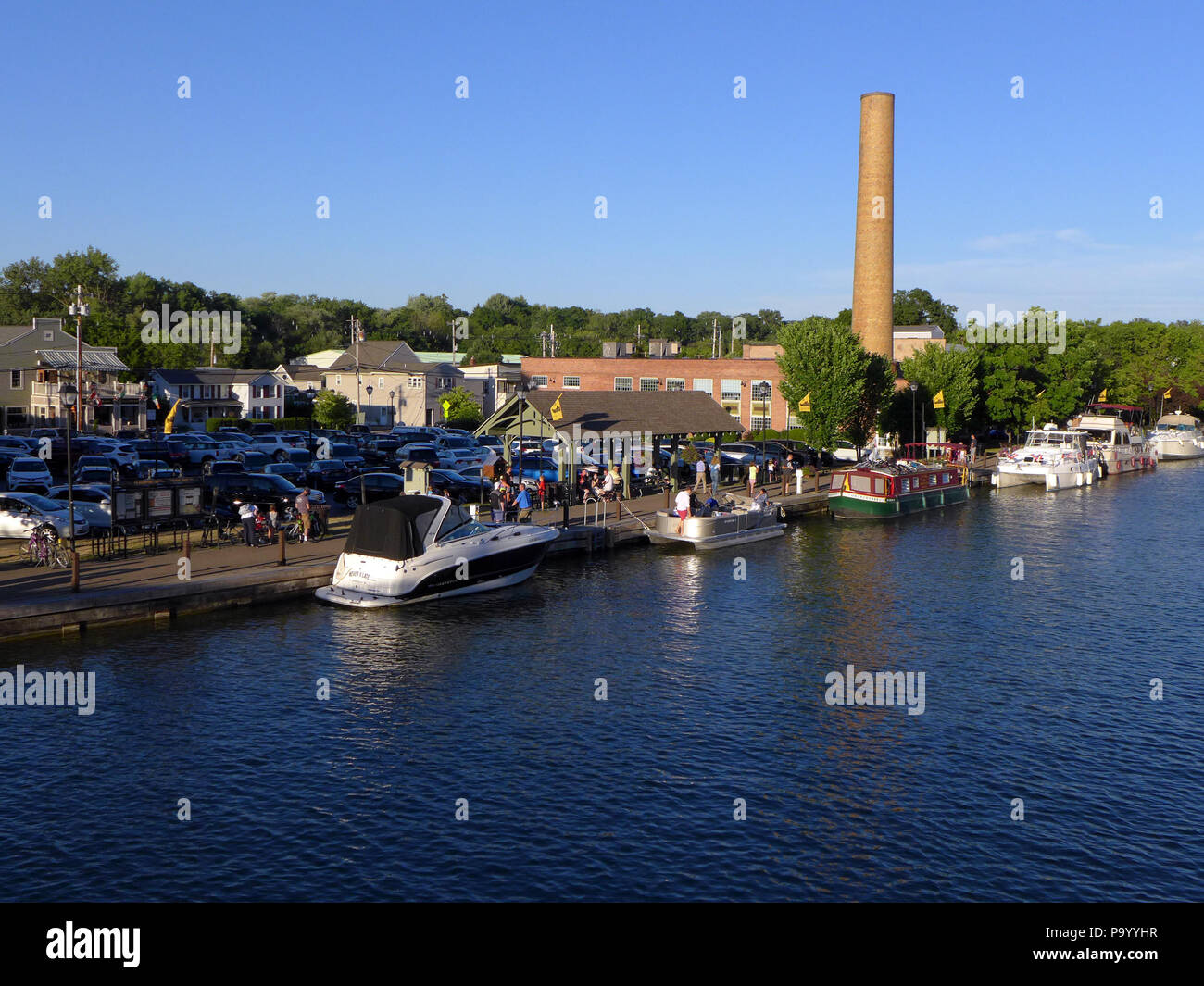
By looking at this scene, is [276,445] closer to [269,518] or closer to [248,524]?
[269,518]

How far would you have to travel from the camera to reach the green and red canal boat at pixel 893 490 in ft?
164

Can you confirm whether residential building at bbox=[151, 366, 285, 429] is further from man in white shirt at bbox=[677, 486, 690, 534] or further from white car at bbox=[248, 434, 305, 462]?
man in white shirt at bbox=[677, 486, 690, 534]

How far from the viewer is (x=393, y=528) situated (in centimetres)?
2889

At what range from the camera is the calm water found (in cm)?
1474

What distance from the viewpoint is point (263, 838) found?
1544 centimetres

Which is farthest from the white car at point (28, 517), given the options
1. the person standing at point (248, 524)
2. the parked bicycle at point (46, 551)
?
the person standing at point (248, 524)

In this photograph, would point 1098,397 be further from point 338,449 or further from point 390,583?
point 390,583

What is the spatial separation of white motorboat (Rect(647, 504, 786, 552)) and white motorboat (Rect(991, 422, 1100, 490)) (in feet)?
97.2

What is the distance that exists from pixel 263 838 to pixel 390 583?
13.5 meters

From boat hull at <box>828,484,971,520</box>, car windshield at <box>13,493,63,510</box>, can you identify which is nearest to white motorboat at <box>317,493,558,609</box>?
car windshield at <box>13,493,63,510</box>

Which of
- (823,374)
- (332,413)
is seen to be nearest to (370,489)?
(823,374)

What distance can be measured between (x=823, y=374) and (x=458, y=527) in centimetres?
3767
